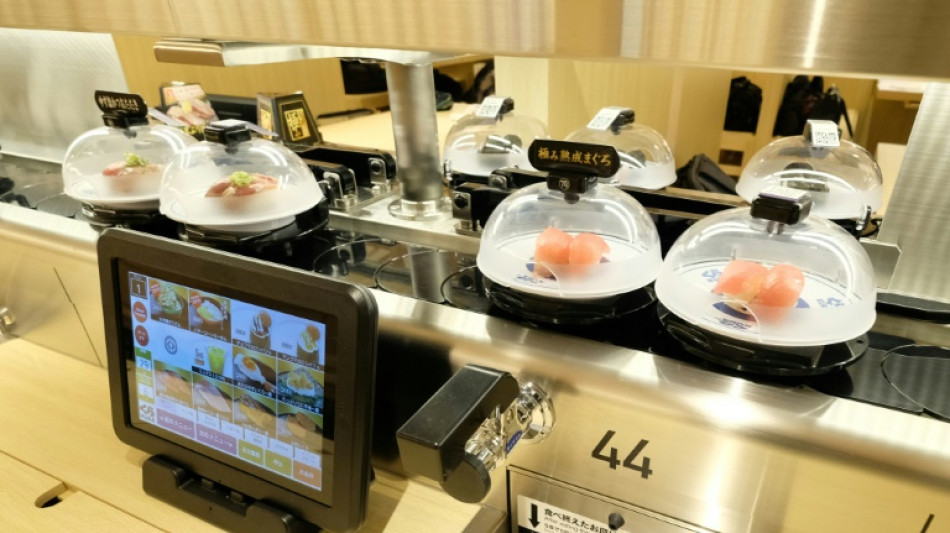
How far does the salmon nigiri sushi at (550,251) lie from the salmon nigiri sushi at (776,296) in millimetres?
225

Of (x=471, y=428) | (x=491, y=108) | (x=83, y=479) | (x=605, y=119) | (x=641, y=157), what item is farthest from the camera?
(x=641, y=157)

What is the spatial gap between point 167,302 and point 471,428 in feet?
1.78

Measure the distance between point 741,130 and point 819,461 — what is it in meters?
4.66

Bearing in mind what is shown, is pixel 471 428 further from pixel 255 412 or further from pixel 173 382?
pixel 173 382

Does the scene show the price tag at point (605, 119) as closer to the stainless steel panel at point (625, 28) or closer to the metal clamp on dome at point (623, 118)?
the metal clamp on dome at point (623, 118)

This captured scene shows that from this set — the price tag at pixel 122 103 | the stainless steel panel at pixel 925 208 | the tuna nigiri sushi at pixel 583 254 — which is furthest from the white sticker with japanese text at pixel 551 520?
the price tag at pixel 122 103

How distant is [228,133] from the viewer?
3.62 ft

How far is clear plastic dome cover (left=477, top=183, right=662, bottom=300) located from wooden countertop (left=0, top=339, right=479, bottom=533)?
37cm

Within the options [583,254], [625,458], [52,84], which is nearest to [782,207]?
[583,254]

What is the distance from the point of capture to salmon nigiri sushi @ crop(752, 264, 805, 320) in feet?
2.18

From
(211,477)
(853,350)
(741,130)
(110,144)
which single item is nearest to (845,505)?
(853,350)

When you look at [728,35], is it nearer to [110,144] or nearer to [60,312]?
[110,144]

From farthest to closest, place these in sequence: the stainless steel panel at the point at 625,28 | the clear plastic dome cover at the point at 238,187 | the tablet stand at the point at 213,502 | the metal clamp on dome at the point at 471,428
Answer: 1. the clear plastic dome cover at the point at 238,187
2. the tablet stand at the point at 213,502
3. the metal clamp on dome at the point at 471,428
4. the stainless steel panel at the point at 625,28

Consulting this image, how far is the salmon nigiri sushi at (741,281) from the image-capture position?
26.6 inches
